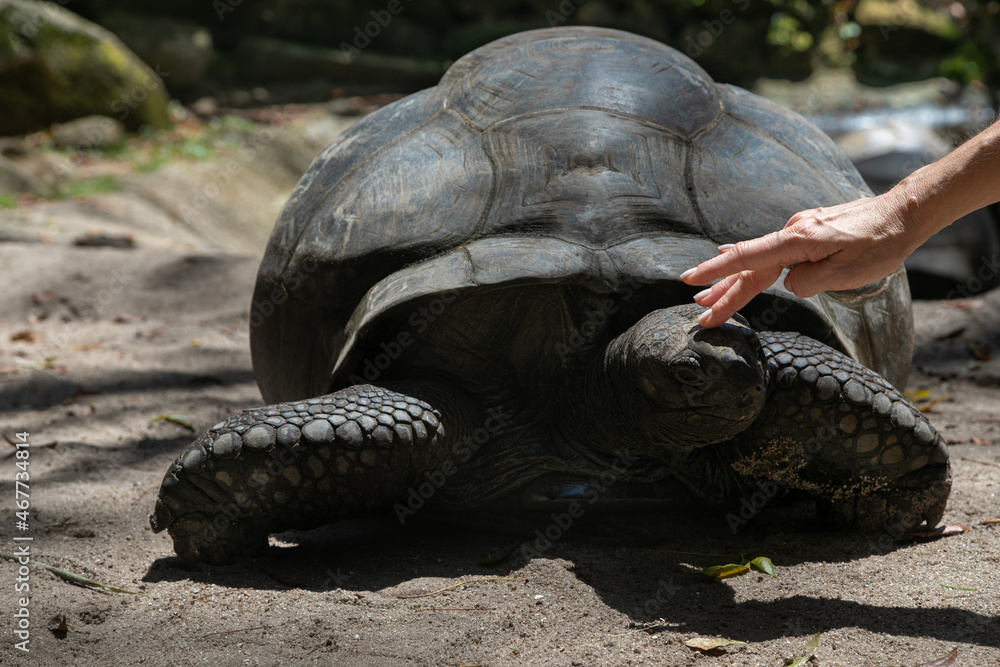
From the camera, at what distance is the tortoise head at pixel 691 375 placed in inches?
77.2

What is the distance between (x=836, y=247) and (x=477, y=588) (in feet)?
3.71

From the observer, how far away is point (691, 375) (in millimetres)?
1977

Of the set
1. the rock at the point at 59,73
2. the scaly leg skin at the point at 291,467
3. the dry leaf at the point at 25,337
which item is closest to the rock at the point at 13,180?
the rock at the point at 59,73

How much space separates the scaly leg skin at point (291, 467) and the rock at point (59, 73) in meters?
9.53

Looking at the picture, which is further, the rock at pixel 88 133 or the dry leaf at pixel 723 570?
the rock at pixel 88 133

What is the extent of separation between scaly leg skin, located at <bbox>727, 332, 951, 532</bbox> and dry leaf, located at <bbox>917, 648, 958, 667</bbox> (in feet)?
2.19

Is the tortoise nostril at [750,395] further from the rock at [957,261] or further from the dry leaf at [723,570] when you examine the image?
the rock at [957,261]

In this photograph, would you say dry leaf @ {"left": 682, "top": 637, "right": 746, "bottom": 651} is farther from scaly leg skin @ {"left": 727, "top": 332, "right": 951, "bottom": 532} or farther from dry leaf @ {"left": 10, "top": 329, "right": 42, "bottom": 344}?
dry leaf @ {"left": 10, "top": 329, "right": 42, "bottom": 344}

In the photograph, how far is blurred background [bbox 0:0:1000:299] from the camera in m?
7.69

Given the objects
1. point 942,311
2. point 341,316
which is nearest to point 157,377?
point 341,316

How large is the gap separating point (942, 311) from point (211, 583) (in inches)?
184

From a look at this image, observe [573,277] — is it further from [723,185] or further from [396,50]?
[396,50]

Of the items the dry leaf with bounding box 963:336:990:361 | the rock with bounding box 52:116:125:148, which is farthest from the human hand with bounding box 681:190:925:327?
the rock with bounding box 52:116:125:148

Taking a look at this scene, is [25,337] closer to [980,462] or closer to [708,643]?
[708,643]
